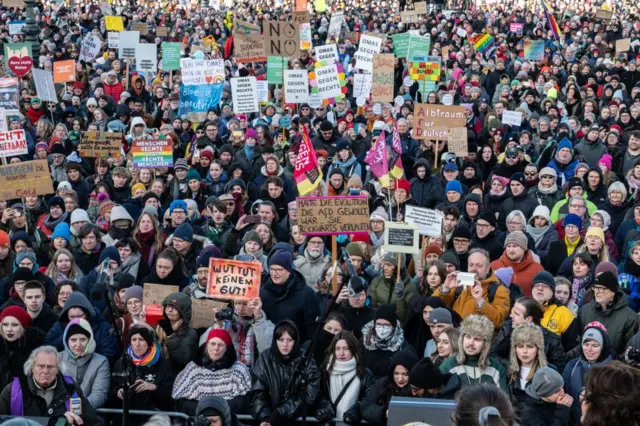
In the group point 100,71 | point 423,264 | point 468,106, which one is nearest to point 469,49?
point 468,106

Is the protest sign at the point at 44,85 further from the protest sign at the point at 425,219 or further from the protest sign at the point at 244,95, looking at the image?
the protest sign at the point at 425,219

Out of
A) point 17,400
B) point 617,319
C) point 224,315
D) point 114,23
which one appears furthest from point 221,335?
point 114,23

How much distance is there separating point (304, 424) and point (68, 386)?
56.1 inches

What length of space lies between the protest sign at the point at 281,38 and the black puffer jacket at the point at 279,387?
980 centimetres

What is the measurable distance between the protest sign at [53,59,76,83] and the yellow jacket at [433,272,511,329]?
1240 centimetres

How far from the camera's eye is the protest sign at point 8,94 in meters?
15.0

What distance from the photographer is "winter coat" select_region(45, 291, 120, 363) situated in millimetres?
6750

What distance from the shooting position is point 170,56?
19.2 metres

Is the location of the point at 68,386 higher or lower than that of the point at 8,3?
lower

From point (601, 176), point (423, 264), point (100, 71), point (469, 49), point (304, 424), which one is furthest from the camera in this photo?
point (469, 49)

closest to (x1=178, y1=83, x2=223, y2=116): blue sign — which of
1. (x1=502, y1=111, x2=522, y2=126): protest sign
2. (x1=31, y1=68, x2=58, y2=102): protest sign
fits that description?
(x1=31, y1=68, x2=58, y2=102): protest sign

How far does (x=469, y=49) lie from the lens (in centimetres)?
2283

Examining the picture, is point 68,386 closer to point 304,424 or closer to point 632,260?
point 304,424

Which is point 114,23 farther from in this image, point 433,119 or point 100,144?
point 433,119
